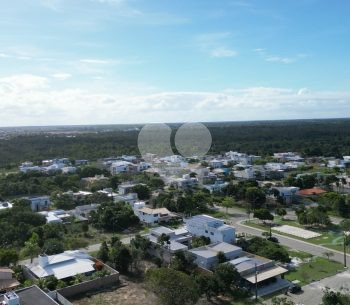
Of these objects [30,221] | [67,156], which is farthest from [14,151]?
[30,221]

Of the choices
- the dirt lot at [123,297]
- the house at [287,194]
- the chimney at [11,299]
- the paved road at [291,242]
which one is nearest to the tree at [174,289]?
the dirt lot at [123,297]

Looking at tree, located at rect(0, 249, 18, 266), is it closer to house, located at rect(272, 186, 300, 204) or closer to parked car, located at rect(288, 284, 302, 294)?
parked car, located at rect(288, 284, 302, 294)

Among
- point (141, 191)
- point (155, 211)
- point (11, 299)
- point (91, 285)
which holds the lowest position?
point (91, 285)

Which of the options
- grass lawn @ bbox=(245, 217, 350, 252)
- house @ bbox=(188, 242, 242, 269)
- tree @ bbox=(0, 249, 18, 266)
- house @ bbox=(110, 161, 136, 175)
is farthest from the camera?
house @ bbox=(110, 161, 136, 175)

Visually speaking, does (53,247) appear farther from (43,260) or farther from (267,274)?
(267,274)

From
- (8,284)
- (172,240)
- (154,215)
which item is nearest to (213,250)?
(172,240)

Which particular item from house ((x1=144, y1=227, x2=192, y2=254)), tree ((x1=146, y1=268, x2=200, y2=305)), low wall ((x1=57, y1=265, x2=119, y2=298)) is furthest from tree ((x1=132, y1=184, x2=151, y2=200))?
tree ((x1=146, y1=268, x2=200, y2=305))

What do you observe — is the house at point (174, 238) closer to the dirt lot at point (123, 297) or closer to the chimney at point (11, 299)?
the dirt lot at point (123, 297)
